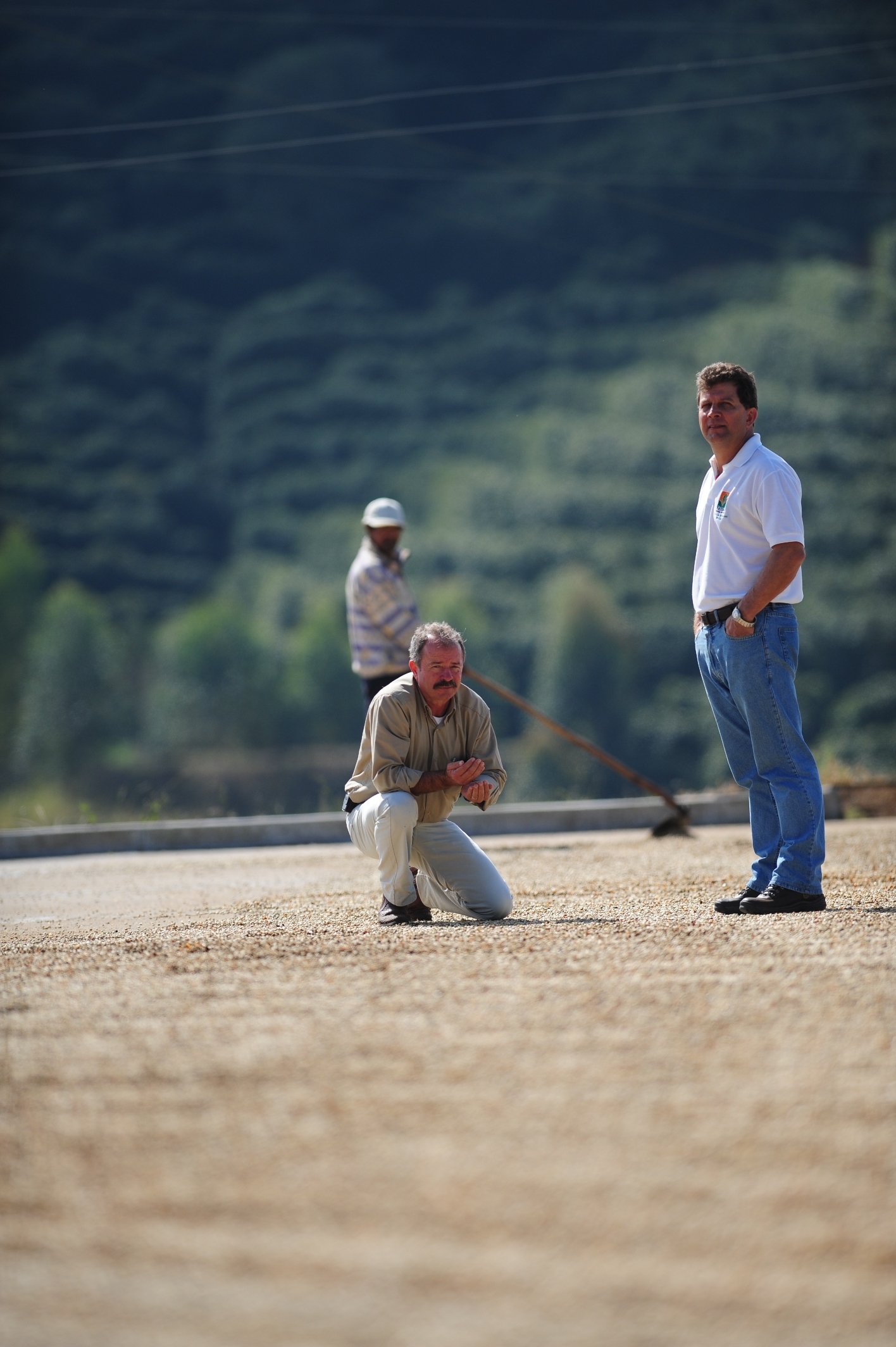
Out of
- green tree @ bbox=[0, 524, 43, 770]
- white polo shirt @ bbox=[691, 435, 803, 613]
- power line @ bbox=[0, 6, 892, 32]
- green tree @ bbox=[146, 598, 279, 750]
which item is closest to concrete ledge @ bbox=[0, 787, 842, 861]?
white polo shirt @ bbox=[691, 435, 803, 613]

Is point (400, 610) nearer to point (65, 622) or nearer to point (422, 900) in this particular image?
point (422, 900)

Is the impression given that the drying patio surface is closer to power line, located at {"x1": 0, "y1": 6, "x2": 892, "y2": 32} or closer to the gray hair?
the gray hair

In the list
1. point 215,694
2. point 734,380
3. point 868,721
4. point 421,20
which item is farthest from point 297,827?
point 421,20

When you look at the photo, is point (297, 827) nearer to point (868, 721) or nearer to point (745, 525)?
point (745, 525)

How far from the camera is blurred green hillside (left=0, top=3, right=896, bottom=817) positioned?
258ft

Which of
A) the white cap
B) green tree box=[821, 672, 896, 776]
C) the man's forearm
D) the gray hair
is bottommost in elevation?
green tree box=[821, 672, 896, 776]

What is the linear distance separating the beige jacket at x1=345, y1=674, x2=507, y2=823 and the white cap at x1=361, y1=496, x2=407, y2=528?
2618 millimetres

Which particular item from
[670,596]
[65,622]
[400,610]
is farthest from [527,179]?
[400,610]

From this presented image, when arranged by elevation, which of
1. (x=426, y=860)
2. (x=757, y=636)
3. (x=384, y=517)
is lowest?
(x=426, y=860)

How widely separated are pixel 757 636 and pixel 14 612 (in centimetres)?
7828

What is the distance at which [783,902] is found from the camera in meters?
4.77

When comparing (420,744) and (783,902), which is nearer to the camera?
(783,902)

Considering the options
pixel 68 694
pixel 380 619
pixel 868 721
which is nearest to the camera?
pixel 380 619

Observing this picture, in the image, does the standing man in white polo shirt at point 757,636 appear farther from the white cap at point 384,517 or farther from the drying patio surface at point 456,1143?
the white cap at point 384,517
